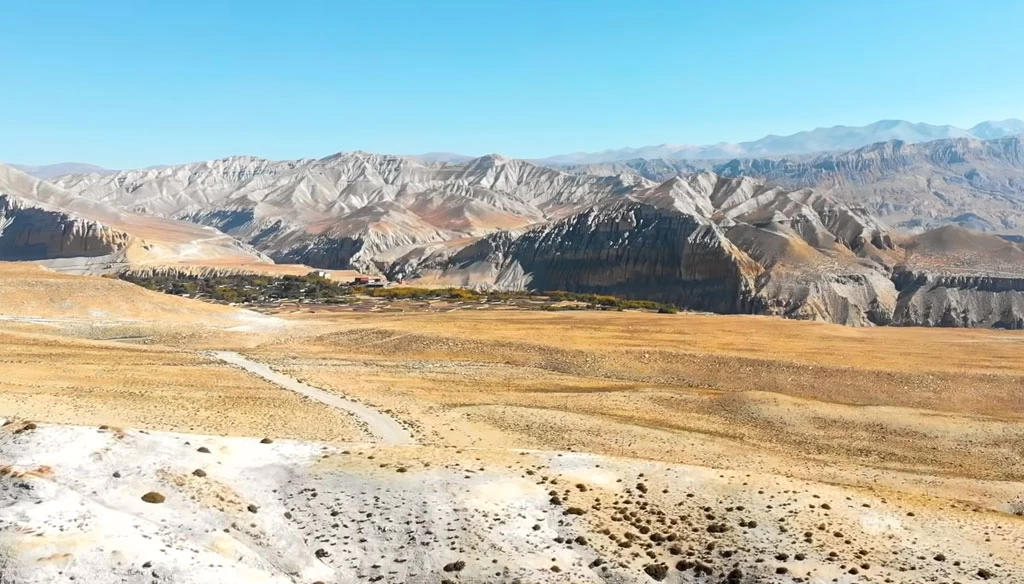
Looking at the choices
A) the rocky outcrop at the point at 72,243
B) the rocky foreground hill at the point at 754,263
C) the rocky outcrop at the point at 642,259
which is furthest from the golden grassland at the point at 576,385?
the rocky outcrop at the point at 72,243

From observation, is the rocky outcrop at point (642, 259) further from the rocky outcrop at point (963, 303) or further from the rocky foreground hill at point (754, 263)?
the rocky outcrop at point (963, 303)

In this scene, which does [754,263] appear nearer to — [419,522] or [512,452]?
[512,452]

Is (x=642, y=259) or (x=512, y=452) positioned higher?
(x=642, y=259)

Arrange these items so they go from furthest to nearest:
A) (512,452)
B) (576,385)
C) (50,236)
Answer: (50,236) → (576,385) → (512,452)

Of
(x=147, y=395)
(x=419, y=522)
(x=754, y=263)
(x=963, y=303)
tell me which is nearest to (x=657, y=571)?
(x=419, y=522)

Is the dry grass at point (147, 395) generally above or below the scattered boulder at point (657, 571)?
below

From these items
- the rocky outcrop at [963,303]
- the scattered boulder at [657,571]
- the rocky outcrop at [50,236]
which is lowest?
the rocky outcrop at [963,303]

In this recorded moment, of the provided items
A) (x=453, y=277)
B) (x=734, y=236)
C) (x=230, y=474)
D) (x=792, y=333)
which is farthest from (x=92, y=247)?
(x=230, y=474)
